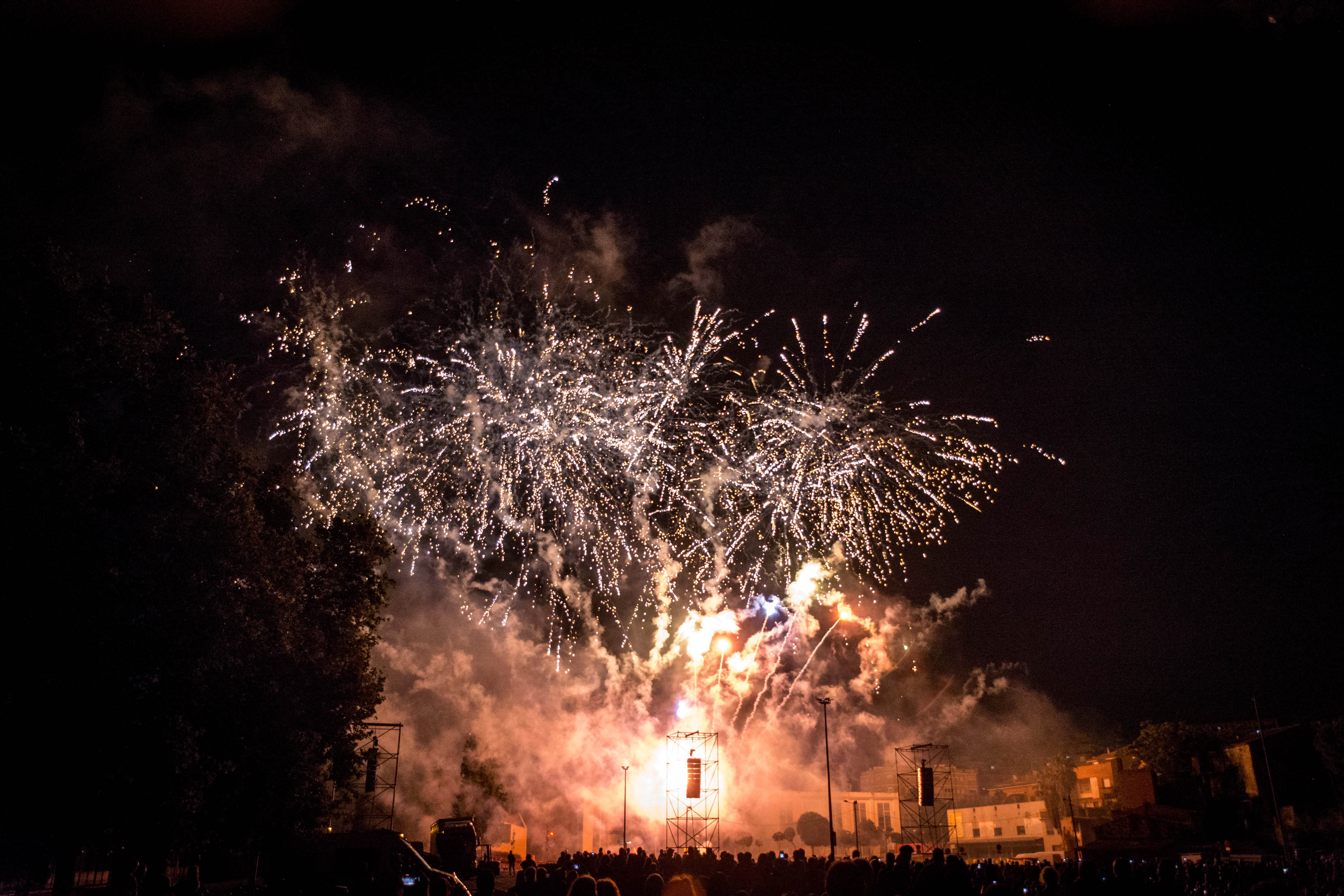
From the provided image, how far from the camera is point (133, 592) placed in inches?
638

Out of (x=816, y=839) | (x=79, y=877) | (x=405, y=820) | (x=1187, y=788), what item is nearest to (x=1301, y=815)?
(x=1187, y=788)

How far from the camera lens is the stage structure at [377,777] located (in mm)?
28406

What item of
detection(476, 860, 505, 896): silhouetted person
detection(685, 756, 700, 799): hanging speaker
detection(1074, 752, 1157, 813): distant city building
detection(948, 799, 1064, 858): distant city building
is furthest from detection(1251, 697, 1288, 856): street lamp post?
detection(476, 860, 505, 896): silhouetted person

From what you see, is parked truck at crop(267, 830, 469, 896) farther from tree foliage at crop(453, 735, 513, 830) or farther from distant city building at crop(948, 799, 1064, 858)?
distant city building at crop(948, 799, 1064, 858)

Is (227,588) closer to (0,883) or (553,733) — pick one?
(0,883)

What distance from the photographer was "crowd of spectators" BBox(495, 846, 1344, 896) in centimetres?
684

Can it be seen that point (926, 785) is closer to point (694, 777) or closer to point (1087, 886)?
point (694, 777)

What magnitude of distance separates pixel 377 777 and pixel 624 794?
708 inches

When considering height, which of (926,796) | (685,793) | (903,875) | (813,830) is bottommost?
(813,830)

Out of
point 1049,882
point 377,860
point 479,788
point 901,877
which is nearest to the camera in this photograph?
point 1049,882

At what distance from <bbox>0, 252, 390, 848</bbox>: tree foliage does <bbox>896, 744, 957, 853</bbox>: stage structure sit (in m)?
21.1

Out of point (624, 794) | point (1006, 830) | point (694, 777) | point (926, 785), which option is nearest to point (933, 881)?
point (926, 785)

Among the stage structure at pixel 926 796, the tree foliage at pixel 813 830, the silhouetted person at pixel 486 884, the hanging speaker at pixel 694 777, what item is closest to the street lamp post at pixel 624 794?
the hanging speaker at pixel 694 777

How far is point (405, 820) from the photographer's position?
4756 centimetres
